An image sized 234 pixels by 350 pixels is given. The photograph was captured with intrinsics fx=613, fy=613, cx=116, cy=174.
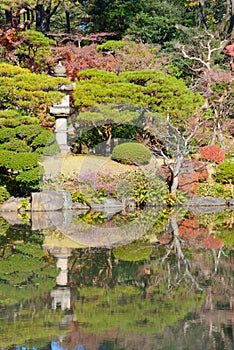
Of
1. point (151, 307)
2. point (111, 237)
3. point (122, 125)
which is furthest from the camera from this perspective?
point (122, 125)

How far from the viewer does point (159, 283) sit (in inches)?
261

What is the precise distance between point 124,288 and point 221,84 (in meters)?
14.3

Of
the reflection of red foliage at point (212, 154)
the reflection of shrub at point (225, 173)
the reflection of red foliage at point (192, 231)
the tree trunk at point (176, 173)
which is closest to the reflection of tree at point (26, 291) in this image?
the reflection of red foliage at point (192, 231)

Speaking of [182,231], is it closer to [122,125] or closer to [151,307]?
[151,307]

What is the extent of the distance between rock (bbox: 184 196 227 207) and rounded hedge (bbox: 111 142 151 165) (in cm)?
170

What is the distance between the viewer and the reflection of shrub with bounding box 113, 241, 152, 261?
8193mm

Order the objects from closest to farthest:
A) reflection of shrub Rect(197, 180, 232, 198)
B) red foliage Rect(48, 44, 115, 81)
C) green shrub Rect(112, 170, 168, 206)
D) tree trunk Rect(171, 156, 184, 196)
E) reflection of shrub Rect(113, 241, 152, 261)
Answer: reflection of shrub Rect(113, 241, 152, 261), green shrub Rect(112, 170, 168, 206), tree trunk Rect(171, 156, 184, 196), reflection of shrub Rect(197, 180, 232, 198), red foliage Rect(48, 44, 115, 81)

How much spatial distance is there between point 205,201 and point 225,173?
3.96ft

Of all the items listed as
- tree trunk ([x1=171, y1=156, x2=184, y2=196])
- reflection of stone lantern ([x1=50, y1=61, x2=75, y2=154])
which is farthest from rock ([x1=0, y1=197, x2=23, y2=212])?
tree trunk ([x1=171, y1=156, x2=184, y2=196])

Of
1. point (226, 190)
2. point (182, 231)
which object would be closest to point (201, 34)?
point (226, 190)

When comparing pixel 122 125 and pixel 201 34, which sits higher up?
pixel 201 34

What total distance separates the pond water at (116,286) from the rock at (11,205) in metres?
2.15

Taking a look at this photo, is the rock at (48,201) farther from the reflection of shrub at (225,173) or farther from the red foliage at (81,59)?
the red foliage at (81,59)

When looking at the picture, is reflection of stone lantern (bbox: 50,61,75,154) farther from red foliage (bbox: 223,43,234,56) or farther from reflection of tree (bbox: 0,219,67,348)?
reflection of tree (bbox: 0,219,67,348)
